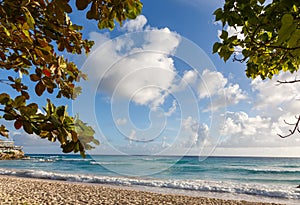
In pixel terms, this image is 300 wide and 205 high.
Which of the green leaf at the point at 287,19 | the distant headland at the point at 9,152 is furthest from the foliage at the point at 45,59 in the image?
the distant headland at the point at 9,152

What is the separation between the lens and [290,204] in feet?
36.9

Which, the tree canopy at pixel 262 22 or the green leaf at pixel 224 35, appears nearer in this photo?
the tree canopy at pixel 262 22

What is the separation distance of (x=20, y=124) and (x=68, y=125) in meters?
0.20

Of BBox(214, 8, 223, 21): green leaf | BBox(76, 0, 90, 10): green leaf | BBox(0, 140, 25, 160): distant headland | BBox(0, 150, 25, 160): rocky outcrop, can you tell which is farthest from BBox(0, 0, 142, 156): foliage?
BBox(0, 150, 25, 160): rocky outcrop

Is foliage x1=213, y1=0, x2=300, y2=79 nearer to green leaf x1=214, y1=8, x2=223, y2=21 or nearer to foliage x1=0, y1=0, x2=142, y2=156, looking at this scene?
green leaf x1=214, y1=8, x2=223, y2=21

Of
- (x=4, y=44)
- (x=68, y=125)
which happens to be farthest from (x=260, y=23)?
(x=4, y=44)

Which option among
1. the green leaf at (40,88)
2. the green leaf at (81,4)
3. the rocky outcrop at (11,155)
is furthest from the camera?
the rocky outcrop at (11,155)

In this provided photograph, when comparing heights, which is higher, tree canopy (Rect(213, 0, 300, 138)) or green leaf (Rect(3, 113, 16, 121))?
tree canopy (Rect(213, 0, 300, 138))

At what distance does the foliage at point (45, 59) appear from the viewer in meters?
1.07

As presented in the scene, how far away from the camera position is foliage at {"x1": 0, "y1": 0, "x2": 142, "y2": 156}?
107 cm

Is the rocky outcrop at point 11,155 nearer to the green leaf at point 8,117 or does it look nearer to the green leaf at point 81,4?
the green leaf at point 8,117

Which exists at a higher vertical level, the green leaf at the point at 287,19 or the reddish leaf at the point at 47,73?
the green leaf at the point at 287,19

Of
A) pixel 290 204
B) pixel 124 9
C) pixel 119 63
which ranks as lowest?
pixel 290 204

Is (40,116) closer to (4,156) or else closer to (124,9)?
(124,9)
